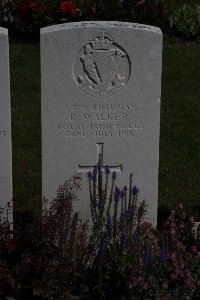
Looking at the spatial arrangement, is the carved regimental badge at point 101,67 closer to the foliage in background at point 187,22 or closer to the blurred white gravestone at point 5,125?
the blurred white gravestone at point 5,125

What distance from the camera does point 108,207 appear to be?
5.76m

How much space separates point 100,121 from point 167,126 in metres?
3.29

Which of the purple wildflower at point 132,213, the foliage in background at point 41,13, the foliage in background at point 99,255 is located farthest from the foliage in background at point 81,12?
the purple wildflower at point 132,213

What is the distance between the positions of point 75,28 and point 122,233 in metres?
1.54

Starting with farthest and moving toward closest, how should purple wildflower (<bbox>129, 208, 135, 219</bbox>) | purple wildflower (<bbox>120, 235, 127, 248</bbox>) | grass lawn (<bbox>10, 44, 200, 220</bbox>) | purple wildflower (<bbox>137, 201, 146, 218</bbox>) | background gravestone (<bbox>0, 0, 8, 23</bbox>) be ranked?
background gravestone (<bbox>0, 0, 8, 23</bbox>), grass lawn (<bbox>10, 44, 200, 220</bbox>), purple wildflower (<bbox>137, 201, 146, 218</bbox>), purple wildflower (<bbox>129, 208, 135, 219</bbox>), purple wildflower (<bbox>120, 235, 127, 248</bbox>)

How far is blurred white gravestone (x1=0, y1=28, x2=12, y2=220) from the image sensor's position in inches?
217

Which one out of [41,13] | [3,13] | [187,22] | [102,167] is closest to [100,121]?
[102,167]

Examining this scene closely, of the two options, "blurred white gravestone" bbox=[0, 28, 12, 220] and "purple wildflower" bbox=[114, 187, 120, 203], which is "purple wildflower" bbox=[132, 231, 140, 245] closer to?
"purple wildflower" bbox=[114, 187, 120, 203]

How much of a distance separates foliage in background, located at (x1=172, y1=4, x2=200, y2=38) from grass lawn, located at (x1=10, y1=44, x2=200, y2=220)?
518 millimetres

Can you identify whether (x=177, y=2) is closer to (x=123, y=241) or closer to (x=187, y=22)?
(x=187, y=22)

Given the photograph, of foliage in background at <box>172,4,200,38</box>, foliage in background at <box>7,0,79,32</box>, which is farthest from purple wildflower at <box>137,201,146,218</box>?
foliage in background at <box>172,4,200,38</box>

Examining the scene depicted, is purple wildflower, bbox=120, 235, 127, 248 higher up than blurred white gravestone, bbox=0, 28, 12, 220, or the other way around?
blurred white gravestone, bbox=0, 28, 12, 220

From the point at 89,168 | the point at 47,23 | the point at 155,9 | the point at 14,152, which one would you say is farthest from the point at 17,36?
the point at 89,168

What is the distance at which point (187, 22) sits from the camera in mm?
12711
